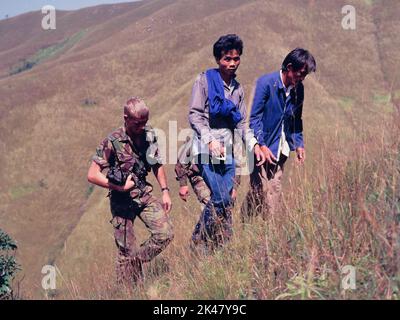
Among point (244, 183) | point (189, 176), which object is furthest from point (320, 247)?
point (244, 183)

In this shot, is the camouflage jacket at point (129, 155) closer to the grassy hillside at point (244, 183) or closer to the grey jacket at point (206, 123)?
the grey jacket at point (206, 123)

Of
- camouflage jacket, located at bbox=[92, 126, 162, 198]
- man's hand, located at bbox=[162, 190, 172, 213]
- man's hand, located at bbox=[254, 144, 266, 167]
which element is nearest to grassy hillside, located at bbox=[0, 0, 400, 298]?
man's hand, located at bbox=[162, 190, 172, 213]

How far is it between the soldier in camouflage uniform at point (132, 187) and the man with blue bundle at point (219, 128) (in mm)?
557

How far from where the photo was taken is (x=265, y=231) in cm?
513

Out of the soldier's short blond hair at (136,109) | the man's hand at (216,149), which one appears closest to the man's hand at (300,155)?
the man's hand at (216,149)

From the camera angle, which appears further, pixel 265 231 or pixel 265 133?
pixel 265 133

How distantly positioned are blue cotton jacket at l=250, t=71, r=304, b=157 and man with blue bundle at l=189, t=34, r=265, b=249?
16cm

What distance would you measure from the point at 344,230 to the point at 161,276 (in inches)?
98.6

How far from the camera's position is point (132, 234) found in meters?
6.70

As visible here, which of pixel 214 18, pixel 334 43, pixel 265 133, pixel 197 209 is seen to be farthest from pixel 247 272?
pixel 214 18

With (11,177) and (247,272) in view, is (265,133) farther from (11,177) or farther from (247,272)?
(11,177)

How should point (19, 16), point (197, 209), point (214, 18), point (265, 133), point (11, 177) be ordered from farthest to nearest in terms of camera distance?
1. point (19, 16)
2. point (214, 18)
3. point (11, 177)
4. point (197, 209)
5. point (265, 133)

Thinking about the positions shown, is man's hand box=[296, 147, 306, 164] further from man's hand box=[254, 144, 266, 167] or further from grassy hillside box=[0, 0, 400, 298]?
man's hand box=[254, 144, 266, 167]

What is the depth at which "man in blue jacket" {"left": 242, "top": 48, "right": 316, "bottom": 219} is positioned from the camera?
632 cm
